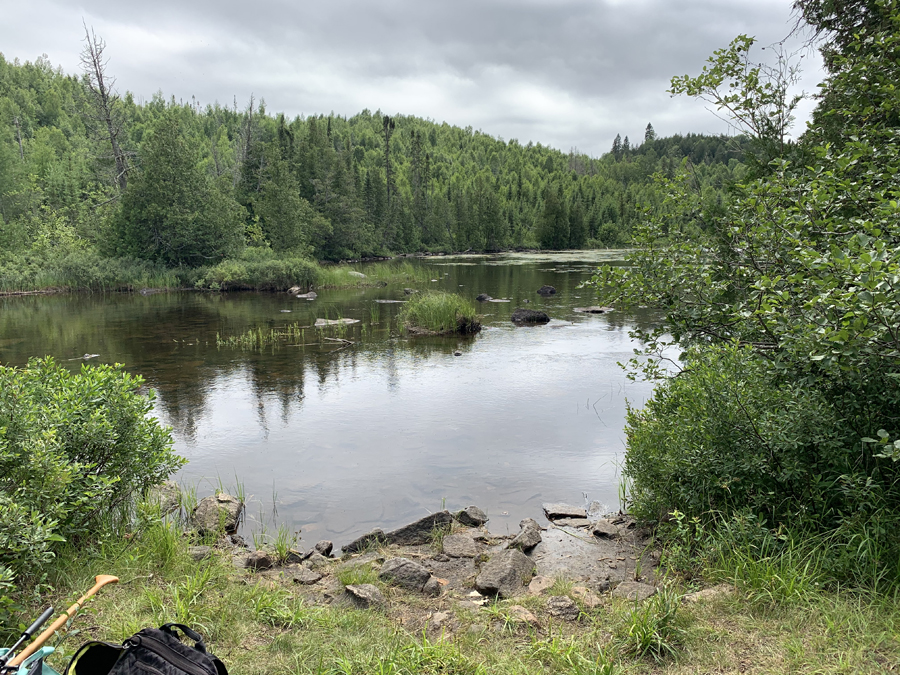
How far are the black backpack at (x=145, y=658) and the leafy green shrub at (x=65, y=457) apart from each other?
39.0 inches

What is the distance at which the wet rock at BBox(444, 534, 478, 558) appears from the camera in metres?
6.00

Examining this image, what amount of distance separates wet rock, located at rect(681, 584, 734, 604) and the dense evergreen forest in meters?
3.11

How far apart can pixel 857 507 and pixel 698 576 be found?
4.07 feet

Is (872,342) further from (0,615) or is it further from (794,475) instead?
(0,615)

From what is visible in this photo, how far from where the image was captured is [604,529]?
21.7 feet

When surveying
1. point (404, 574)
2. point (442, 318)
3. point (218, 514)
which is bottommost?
point (218, 514)

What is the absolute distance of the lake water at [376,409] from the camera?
8.02 metres

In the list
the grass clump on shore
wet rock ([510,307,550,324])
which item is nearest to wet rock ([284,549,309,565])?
the grass clump on shore

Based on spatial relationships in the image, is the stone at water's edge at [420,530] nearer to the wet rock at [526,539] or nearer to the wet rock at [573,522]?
the wet rock at [526,539]

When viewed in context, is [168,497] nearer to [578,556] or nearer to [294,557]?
[294,557]

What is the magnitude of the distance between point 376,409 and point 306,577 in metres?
6.63

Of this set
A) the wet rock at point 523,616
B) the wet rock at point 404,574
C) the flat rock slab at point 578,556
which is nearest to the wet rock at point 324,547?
the wet rock at point 404,574

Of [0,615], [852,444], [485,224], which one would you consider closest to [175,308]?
[0,615]

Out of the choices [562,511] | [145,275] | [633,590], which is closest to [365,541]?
[562,511]
